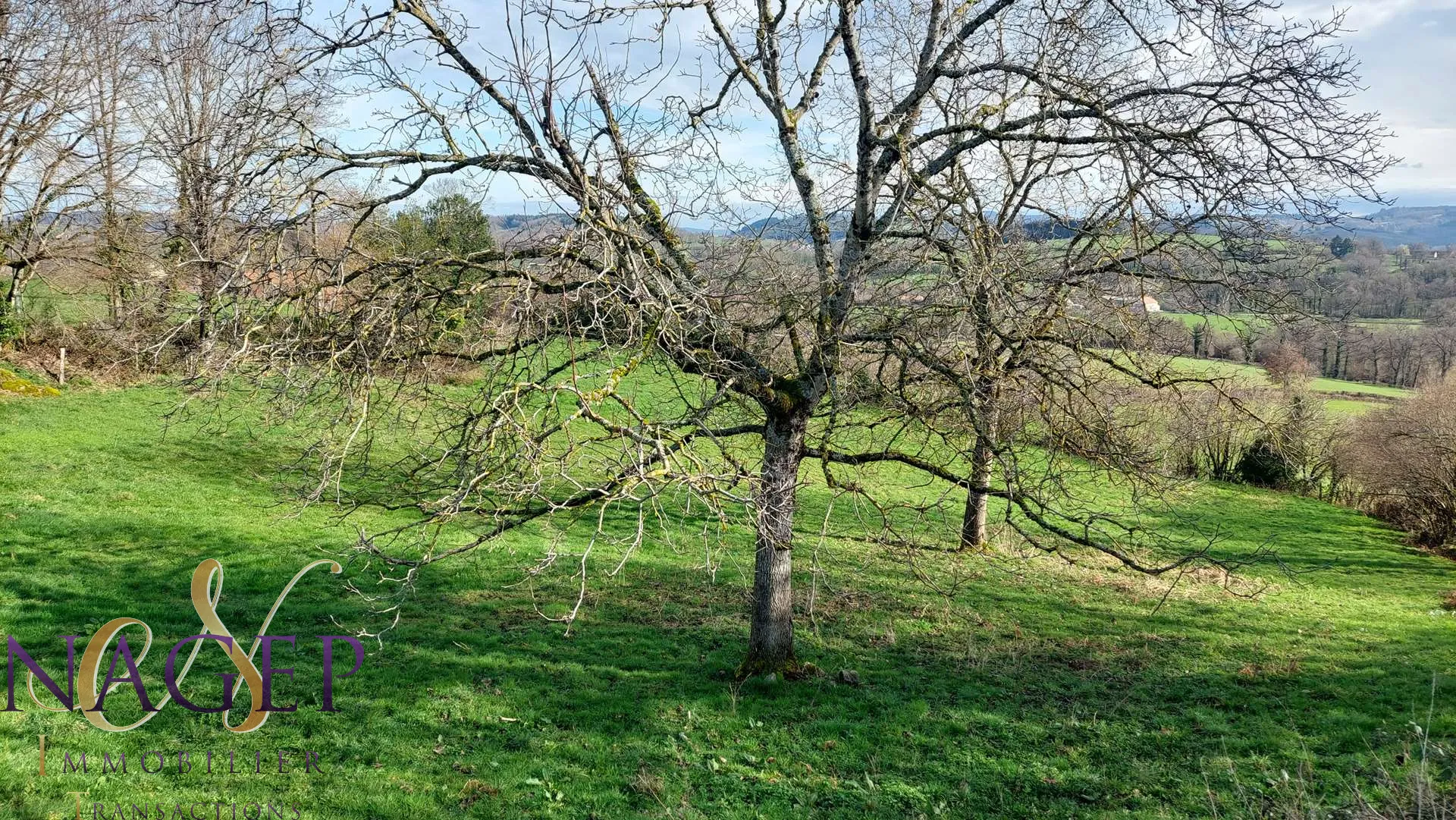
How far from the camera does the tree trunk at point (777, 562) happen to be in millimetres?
7758

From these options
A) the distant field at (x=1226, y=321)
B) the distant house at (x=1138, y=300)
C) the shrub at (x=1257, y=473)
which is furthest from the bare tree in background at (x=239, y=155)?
the shrub at (x=1257, y=473)

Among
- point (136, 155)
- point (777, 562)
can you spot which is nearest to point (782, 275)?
point (777, 562)

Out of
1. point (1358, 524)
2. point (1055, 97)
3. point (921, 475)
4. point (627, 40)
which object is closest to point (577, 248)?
point (627, 40)

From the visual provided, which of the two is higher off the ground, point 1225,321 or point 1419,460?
point 1225,321

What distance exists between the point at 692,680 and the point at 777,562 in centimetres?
191

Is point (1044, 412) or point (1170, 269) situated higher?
point (1170, 269)

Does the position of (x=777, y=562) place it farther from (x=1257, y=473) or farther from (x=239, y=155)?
(x=1257, y=473)

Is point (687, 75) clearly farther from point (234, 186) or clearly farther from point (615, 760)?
point (615, 760)

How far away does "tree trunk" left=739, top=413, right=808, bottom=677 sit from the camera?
776cm

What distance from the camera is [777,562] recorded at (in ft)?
28.0

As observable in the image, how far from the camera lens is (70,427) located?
728 inches

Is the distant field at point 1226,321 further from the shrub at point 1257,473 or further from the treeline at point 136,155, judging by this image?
the shrub at point 1257,473

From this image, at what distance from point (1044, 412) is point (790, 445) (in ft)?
7.91

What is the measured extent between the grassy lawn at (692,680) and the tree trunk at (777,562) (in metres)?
0.25
